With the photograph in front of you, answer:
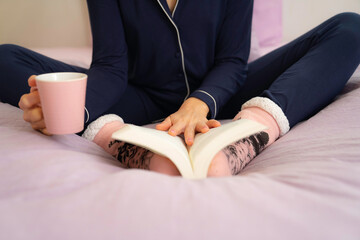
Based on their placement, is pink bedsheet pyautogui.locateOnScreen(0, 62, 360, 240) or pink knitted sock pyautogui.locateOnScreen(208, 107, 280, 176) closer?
pink bedsheet pyautogui.locateOnScreen(0, 62, 360, 240)

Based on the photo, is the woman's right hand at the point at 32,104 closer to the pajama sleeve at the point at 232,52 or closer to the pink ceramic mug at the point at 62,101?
the pink ceramic mug at the point at 62,101

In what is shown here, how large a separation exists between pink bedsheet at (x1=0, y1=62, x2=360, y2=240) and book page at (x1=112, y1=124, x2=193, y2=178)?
5 cm

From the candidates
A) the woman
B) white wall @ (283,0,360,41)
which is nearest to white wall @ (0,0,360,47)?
white wall @ (283,0,360,41)

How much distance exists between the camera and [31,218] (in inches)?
15.5

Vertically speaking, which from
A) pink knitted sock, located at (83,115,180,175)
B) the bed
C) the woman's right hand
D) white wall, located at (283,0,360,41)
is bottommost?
white wall, located at (283,0,360,41)

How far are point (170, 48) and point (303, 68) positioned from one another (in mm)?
376

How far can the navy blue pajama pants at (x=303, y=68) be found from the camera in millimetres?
763

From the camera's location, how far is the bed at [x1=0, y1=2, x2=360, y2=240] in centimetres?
38

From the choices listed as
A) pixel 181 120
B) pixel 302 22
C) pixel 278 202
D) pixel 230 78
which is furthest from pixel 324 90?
pixel 302 22

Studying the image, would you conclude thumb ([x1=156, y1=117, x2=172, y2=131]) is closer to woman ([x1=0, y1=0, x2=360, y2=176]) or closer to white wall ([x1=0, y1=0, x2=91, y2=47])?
woman ([x1=0, y1=0, x2=360, y2=176])

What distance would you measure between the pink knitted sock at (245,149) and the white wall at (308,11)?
Result: 58.7 inches

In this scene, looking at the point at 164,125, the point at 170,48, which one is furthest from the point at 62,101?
the point at 170,48

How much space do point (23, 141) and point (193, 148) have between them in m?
0.31

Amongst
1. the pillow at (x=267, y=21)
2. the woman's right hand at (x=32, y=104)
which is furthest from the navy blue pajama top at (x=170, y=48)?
the pillow at (x=267, y=21)
